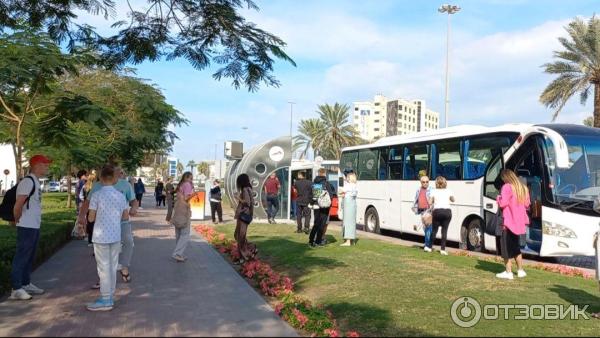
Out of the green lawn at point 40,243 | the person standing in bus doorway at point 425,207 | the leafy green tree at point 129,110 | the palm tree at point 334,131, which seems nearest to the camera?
the green lawn at point 40,243

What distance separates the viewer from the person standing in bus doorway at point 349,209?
13531mm

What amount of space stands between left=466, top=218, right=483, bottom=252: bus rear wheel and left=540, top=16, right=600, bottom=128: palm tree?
1628cm

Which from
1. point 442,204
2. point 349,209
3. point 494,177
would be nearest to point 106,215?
point 349,209

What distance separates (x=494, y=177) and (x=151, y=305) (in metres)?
9.30

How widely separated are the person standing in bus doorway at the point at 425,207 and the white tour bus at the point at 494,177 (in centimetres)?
137

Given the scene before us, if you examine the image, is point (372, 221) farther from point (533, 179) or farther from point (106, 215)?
point (106, 215)

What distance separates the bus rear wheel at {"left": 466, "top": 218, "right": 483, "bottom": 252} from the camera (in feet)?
46.4

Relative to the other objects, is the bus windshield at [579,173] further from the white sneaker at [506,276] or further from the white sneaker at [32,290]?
the white sneaker at [32,290]

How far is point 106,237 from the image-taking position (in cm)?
705

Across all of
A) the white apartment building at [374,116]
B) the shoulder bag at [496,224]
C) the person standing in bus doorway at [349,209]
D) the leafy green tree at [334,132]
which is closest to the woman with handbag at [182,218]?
the person standing in bus doorway at [349,209]

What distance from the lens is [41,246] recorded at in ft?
34.6

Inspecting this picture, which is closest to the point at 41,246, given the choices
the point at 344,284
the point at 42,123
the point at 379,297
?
the point at 42,123

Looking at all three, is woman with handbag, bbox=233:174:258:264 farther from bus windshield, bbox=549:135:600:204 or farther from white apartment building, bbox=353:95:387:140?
white apartment building, bbox=353:95:387:140

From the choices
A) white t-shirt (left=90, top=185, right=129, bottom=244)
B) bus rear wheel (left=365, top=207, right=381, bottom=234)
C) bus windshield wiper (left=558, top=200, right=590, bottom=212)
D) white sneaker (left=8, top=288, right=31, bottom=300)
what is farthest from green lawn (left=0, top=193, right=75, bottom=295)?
bus windshield wiper (left=558, top=200, right=590, bottom=212)
